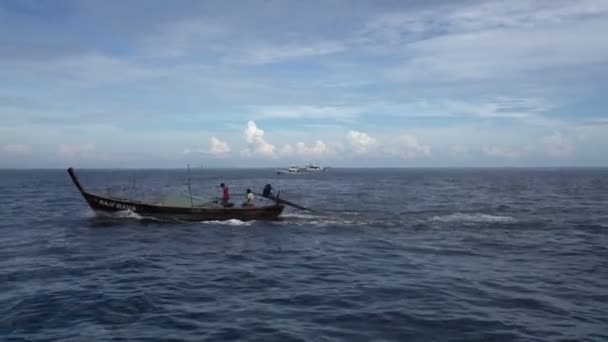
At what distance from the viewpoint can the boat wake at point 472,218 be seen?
119ft

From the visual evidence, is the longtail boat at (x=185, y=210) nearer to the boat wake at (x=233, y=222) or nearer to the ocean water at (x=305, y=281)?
the boat wake at (x=233, y=222)

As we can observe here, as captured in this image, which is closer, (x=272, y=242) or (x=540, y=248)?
(x=540, y=248)

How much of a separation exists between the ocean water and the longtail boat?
3.24 feet

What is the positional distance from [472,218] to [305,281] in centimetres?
2254

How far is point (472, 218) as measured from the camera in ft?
124

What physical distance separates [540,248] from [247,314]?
1777 centimetres

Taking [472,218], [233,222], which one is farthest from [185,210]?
[472,218]

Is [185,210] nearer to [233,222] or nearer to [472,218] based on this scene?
[233,222]

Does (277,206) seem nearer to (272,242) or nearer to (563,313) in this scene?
(272,242)

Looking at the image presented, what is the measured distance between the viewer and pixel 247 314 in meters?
15.0

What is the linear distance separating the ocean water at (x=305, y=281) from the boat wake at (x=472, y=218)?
106 centimetres

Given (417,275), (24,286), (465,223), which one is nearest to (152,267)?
(24,286)

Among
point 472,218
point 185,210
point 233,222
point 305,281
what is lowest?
point 305,281

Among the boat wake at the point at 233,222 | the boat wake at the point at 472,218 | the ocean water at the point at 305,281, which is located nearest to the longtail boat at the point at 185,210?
the boat wake at the point at 233,222
